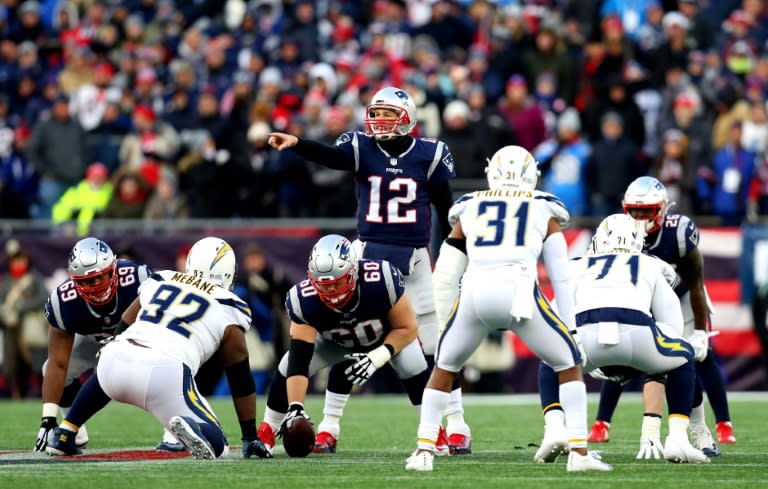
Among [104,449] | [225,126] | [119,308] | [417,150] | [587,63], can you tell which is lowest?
[104,449]

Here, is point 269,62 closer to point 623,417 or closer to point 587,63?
point 587,63

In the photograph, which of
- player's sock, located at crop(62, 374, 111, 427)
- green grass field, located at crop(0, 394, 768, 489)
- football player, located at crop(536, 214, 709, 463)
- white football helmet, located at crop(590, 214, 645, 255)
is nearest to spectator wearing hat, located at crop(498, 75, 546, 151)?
green grass field, located at crop(0, 394, 768, 489)

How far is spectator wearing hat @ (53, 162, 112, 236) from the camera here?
16.2 metres

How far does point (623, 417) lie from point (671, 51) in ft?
20.2

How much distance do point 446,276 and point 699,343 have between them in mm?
1642

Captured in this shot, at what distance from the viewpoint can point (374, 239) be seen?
365 inches

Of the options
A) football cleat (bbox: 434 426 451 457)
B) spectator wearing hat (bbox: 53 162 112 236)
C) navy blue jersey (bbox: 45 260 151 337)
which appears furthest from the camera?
spectator wearing hat (bbox: 53 162 112 236)

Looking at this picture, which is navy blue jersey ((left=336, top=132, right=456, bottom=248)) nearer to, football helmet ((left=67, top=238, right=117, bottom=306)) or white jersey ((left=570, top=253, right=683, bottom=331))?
white jersey ((left=570, top=253, right=683, bottom=331))

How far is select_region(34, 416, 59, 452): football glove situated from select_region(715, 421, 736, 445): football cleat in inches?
164

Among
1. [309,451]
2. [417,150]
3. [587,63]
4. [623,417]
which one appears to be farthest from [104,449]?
[587,63]

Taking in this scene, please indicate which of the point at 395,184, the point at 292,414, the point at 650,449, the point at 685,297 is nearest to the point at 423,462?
the point at 292,414

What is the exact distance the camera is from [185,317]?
8156 mm

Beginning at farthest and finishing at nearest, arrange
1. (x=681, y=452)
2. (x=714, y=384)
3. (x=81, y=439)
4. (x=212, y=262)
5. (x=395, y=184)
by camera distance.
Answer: (x=714, y=384) → (x=395, y=184) → (x=81, y=439) → (x=212, y=262) → (x=681, y=452)

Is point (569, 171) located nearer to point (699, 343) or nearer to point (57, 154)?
point (57, 154)
